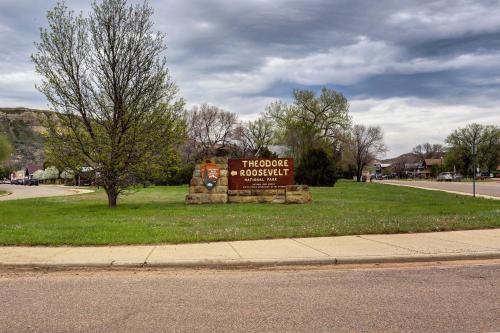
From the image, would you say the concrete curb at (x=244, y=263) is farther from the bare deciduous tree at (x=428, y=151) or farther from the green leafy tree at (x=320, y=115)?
the bare deciduous tree at (x=428, y=151)

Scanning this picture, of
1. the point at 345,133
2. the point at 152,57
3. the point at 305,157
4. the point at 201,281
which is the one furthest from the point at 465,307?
the point at 345,133

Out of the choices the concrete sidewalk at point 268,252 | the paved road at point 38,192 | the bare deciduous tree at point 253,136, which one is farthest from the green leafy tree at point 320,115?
the concrete sidewalk at point 268,252

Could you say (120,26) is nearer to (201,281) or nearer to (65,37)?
(65,37)

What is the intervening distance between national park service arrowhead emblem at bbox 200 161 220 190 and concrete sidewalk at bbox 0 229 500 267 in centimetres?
1258

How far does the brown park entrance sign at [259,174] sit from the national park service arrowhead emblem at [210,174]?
0.66m

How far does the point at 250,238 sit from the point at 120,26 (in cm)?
1503

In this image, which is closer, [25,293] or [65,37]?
[25,293]

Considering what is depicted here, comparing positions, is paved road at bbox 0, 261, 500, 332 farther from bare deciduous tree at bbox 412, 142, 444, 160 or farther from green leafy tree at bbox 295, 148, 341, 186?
bare deciduous tree at bbox 412, 142, 444, 160

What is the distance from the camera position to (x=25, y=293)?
259 inches

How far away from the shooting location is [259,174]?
2353 cm

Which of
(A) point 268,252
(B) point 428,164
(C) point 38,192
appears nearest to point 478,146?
(B) point 428,164

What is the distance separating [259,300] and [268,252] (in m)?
3.14

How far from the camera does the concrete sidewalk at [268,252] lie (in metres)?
8.41

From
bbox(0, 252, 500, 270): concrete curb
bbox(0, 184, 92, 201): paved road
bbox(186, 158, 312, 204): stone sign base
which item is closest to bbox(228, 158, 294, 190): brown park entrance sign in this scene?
bbox(186, 158, 312, 204): stone sign base
